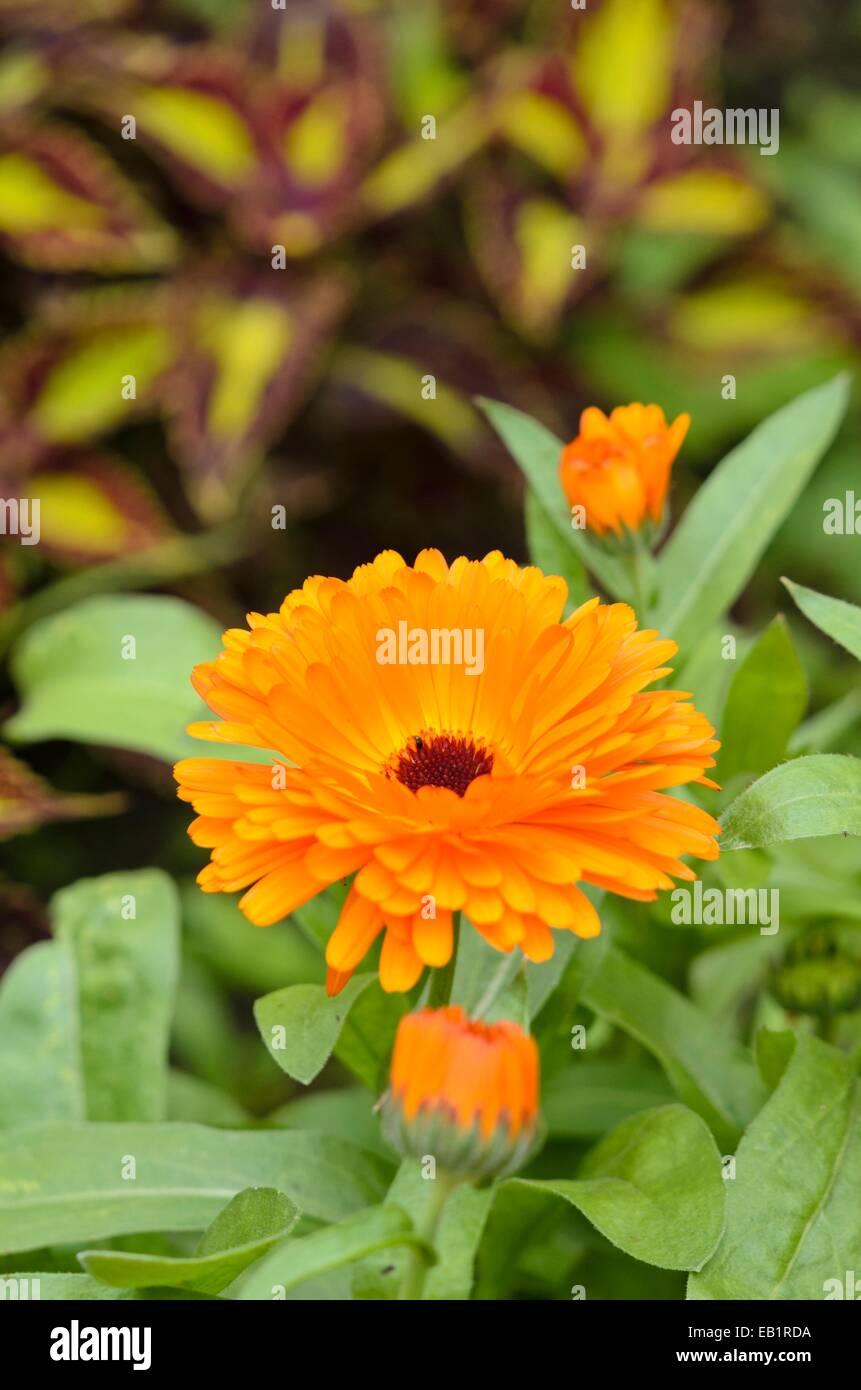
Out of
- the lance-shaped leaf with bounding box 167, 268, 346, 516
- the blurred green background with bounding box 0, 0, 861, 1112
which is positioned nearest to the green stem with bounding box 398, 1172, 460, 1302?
the blurred green background with bounding box 0, 0, 861, 1112

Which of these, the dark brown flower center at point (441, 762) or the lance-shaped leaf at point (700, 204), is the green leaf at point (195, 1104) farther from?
the lance-shaped leaf at point (700, 204)

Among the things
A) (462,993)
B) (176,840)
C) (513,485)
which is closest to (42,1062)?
(462,993)

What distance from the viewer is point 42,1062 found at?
82 cm

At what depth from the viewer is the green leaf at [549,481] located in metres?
0.78

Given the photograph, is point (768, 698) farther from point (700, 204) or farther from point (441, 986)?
point (700, 204)

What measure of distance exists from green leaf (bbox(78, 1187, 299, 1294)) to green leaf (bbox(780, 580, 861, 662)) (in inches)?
13.9

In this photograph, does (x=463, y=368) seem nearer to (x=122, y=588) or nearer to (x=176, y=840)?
(x=122, y=588)

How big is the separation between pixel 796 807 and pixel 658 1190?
180 millimetres

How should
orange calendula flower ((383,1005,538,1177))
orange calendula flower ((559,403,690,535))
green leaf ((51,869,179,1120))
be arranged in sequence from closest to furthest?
orange calendula flower ((383,1005,538,1177))
orange calendula flower ((559,403,690,535))
green leaf ((51,869,179,1120))

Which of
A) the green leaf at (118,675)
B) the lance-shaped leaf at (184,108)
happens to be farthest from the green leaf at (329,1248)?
the lance-shaped leaf at (184,108)

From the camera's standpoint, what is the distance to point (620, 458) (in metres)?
0.70

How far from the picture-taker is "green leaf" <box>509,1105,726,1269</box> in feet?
1.90

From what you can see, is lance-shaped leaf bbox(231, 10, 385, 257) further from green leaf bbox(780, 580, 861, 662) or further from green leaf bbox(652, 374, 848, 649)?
green leaf bbox(780, 580, 861, 662)

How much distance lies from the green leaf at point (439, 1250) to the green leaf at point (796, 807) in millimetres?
186
